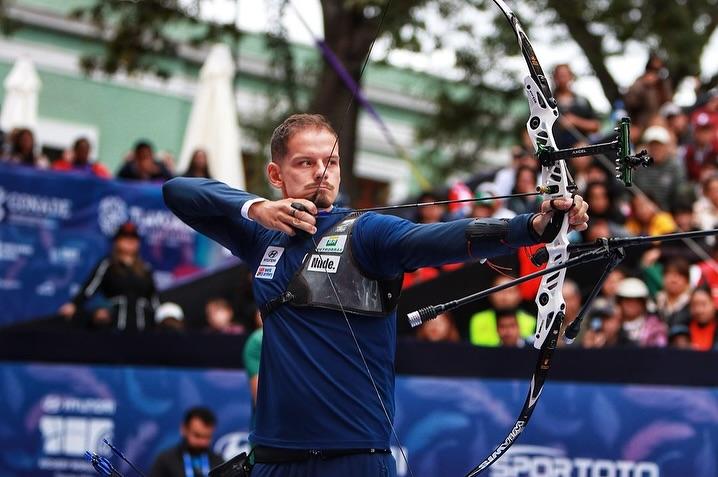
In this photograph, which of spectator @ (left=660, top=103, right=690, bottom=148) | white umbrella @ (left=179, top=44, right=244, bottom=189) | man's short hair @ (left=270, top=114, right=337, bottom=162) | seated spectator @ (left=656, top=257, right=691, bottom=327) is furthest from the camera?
white umbrella @ (left=179, top=44, right=244, bottom=189)

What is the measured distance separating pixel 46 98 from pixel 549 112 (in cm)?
1878

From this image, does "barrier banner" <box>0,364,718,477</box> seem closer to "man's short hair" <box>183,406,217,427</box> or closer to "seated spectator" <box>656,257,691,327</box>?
"man's short hair" <box>183,406,217,427</box>

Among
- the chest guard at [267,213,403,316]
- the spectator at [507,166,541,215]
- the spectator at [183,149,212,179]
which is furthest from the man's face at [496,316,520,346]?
the chest guard at [267,213,403,316]

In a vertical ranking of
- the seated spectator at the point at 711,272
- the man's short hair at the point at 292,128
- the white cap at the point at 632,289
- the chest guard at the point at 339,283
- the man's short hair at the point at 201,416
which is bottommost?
the man's short hair at the point at 201,416

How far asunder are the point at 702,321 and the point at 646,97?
13.4ft

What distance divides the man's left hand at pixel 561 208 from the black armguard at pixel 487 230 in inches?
3.7

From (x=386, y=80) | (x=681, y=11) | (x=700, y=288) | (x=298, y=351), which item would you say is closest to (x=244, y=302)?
(x=700, y=288)

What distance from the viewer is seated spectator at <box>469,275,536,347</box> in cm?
937

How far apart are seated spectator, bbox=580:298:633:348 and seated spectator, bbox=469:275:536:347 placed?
41 centimetres

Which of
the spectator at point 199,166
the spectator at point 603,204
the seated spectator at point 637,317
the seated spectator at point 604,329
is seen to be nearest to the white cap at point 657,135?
the spectator at point 603,204

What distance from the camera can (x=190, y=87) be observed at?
23.5 m

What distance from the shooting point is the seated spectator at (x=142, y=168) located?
548 inches

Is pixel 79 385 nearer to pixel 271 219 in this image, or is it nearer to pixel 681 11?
pixel 271 219

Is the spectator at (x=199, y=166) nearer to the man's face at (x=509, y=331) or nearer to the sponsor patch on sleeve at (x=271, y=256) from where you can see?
the man's face at (x=509, y=331)
